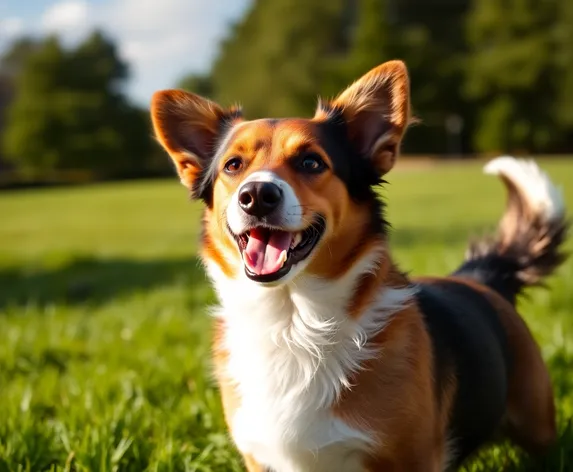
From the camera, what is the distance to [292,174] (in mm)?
2820

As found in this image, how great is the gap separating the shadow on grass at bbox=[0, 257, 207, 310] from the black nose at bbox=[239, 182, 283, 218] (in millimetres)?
6123

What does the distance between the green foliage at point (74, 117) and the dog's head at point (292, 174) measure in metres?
56.1

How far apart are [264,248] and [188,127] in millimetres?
870

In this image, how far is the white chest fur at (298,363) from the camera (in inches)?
105

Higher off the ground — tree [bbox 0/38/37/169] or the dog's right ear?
the dog's right ear

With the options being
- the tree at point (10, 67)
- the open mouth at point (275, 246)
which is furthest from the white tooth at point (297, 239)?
the tree at point (10, 67)

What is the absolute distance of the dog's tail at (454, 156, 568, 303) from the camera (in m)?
3.85

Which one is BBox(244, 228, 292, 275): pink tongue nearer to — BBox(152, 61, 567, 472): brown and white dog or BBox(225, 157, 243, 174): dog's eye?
BBox(152, 61, 567, 472): brown and white dog

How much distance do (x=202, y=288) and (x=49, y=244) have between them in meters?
10.7

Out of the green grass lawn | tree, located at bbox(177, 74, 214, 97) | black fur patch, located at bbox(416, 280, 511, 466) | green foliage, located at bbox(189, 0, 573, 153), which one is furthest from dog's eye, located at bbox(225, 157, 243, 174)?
tree, located at bbox(177, 74, 214, 97)

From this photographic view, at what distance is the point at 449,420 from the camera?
2.96m

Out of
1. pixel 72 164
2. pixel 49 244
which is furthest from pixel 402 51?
pixel 49 244

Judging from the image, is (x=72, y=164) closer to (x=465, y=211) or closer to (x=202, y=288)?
(x=465, y=211)

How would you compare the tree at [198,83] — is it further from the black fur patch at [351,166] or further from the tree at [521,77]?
the black fur patch at [351,166]
